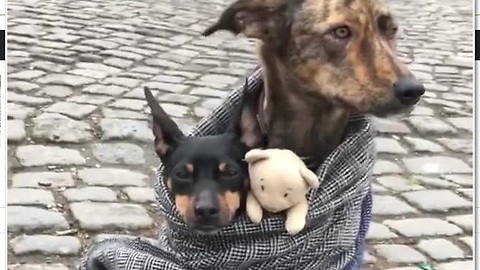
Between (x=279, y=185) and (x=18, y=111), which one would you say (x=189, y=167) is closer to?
(x=279, y=185)

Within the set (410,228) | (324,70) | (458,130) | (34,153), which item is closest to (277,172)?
(324,70)

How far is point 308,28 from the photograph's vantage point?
237cm

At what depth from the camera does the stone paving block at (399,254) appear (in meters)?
3.44

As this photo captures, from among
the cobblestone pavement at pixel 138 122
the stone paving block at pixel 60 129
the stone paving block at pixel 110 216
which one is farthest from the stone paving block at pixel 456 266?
the stone paving block at pixel 60 129

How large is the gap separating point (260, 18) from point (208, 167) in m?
0.38

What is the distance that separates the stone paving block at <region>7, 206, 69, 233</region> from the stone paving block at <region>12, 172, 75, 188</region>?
22cm

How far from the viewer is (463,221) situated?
12.5 ft

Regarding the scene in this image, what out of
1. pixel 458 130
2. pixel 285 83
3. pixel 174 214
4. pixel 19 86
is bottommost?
pixel 458 130

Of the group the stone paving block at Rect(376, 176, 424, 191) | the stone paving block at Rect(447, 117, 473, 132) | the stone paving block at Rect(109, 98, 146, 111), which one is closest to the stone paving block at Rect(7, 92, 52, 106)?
the stone paving block at Rect(109, 98, 146, 111)

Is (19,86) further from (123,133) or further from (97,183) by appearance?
(97,183)

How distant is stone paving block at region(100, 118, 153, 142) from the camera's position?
4258 millimetres

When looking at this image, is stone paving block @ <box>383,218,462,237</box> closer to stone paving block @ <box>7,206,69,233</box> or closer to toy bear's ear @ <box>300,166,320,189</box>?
stone paving block @ <box>7,206,69,233</box>

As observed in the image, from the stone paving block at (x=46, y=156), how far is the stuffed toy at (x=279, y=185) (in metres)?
1.83

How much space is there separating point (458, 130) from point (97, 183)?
177cm
